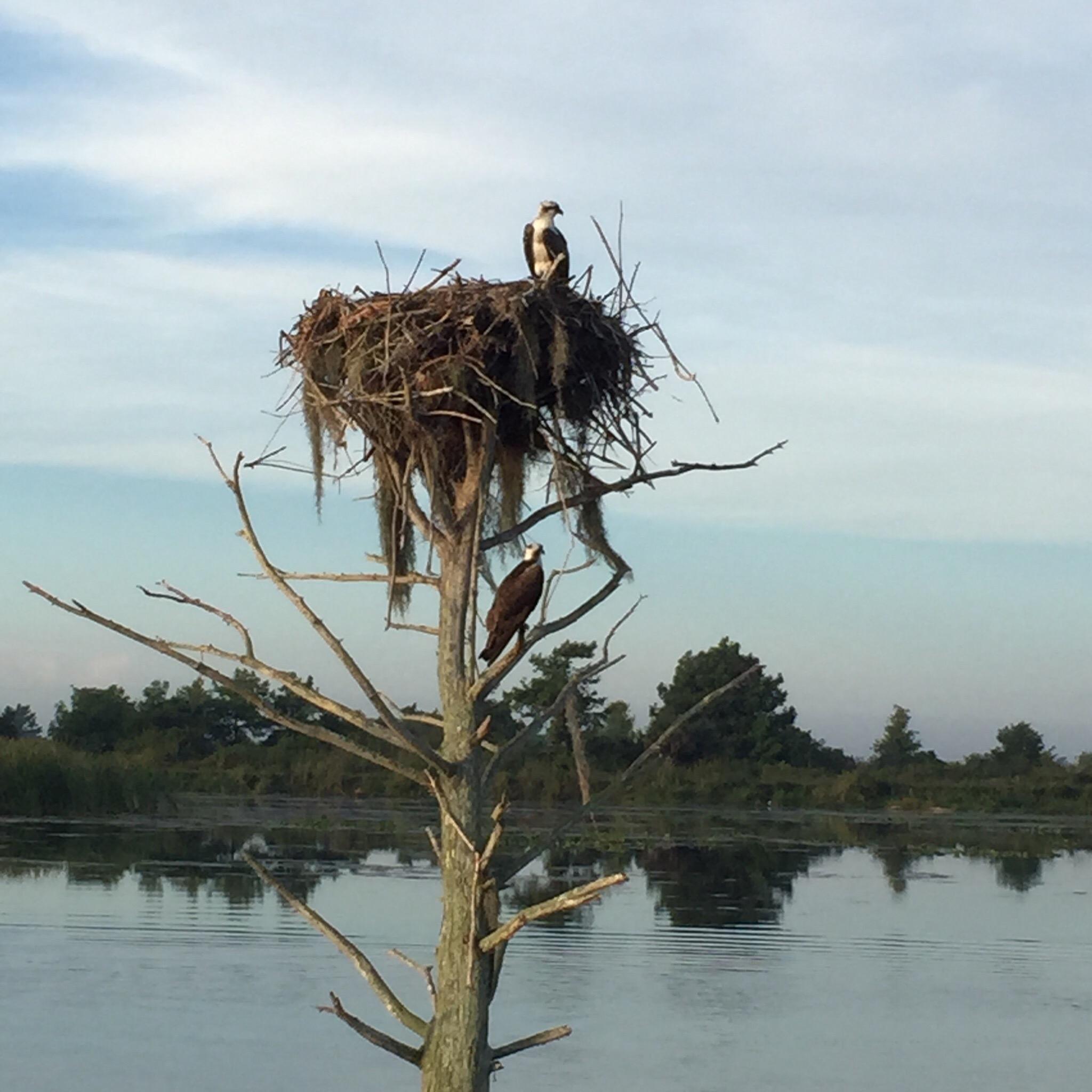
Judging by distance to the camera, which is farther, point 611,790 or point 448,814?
point 611,790

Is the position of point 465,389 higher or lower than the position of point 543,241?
lower

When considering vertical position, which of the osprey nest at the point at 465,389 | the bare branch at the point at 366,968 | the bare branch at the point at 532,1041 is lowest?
the bare branch at the point at 532,1041

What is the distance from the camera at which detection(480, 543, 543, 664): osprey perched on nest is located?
5.96 m

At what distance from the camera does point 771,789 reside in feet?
129

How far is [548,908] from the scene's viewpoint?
17.2ft

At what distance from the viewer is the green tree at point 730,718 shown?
40.4 meters

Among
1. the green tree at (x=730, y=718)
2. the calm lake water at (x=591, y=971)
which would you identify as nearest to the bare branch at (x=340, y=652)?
the calm lake water at (x=591, y=971)

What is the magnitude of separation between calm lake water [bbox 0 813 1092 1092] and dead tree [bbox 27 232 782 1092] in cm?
588

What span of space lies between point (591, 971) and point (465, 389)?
10395 mm

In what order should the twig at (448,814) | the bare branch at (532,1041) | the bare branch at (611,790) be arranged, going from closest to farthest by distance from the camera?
the bare branch at (532,1041)
the twig at (448,814)
the bare branch at (611,790)

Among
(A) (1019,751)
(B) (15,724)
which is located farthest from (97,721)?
(A) (1019,751)

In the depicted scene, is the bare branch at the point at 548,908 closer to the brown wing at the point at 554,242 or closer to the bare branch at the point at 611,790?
the bare branch at the point at 611,790

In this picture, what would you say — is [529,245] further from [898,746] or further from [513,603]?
[898,746]

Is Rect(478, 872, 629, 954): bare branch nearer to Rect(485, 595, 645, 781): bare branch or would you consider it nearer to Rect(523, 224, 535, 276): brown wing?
Rect(485, 595, 645, 781): bare branch
